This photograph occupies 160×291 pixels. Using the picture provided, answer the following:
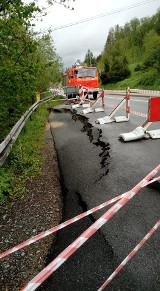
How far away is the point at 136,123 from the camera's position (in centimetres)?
1087

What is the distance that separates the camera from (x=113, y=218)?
3.90m

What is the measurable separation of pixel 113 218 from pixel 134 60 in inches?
3063

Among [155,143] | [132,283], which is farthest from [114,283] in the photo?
[155,143]

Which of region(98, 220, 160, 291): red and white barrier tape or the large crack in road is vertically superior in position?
region(98, 220, 160, 291): red and white barrier tape

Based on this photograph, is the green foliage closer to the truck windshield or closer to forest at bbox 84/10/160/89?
forest at bbox 84/10/160/89

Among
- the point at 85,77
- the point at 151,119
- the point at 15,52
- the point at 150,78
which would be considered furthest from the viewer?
the point at 150,78

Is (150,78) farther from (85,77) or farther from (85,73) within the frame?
(85,77)

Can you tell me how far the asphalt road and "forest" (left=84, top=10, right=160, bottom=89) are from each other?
2331cm

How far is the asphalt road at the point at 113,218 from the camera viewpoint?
288cm

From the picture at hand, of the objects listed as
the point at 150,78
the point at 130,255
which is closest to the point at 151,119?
the point at 130,255

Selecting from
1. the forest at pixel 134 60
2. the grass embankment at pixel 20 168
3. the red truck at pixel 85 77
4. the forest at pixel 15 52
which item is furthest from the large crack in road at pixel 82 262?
the forest at pixel 134 60

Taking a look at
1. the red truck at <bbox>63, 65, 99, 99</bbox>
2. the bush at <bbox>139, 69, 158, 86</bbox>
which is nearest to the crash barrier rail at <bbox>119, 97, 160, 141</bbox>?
the red truck at <bbox>63, 65, 99, 99</bbox>

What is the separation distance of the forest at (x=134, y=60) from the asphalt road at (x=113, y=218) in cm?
2331

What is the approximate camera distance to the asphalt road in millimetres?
2877
